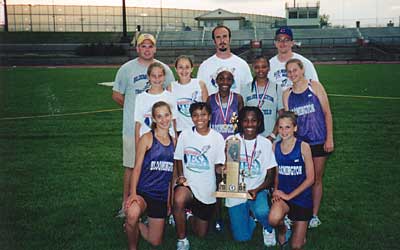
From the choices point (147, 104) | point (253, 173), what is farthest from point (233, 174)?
point (147, 104)

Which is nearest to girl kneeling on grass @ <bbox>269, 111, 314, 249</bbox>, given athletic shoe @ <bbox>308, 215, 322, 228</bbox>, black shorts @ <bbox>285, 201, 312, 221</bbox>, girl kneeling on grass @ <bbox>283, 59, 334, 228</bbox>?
Answer: black shorts @ <bbox>285, 201, 312, 221</bbox>

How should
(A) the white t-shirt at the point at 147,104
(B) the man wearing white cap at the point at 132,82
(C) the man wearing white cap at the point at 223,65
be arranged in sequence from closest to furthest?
1. (A) the white t-shirt at the point at 147,104
2. (B) the man wearing white cap at the point at 132,82
3. (C) the man wearing white cap at the point at 223,65

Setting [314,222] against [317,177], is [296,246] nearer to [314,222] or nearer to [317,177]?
[314,222]

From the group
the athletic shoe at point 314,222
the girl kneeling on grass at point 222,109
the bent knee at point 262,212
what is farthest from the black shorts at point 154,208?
the athletic shoe at point 314,222

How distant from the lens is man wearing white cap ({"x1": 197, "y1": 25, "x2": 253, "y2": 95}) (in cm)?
468

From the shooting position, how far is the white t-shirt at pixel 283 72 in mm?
4582

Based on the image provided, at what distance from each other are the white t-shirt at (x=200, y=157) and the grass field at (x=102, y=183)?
493 mm

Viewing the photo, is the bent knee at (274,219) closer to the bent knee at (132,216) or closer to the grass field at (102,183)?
the grass field at (102,183)

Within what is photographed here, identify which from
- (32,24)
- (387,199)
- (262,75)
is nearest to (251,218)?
(262,75)

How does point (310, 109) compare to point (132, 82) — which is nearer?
point (310, 109)

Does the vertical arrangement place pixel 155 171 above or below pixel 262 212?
above

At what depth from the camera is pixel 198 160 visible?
4055 millimetres

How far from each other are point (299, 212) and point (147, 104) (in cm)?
169

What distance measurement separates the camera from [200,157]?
159 inches
